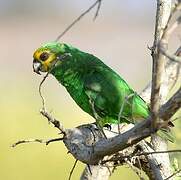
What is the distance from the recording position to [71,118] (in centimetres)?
708

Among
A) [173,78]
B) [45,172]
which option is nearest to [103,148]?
[173,78]

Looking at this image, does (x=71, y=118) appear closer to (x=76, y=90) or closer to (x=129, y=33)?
(x=76, y=90)

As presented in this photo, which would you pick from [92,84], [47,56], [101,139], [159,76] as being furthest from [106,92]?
[159,76]

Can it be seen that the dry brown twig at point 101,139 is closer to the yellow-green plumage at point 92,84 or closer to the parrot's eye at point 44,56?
the yellow-green plumage at point 92,84

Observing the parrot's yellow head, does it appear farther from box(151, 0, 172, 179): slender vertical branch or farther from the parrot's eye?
box(151, 0, 172, 179): slender vertical branch

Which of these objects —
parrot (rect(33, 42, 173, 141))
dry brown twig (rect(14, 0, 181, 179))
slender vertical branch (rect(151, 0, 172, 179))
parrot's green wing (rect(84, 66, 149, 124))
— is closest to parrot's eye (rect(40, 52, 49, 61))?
parrot (rect(33, 42, 173, 141))

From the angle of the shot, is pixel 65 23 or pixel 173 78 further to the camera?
pixel 65 23

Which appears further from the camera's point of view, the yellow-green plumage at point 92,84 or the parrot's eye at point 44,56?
the parrot's eye at point 44,56

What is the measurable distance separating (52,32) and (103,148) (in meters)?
14.8

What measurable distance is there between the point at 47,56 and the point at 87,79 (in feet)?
0.74

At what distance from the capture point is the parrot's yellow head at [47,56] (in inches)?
130

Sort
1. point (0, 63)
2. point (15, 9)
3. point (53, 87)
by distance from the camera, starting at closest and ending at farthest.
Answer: point (53, 87)
point (0, 63)
point (15, 9)

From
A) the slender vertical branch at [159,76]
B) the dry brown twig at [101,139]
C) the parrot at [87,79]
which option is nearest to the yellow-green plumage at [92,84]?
the parrot at [87,79]

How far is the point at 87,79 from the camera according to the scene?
3.41m
